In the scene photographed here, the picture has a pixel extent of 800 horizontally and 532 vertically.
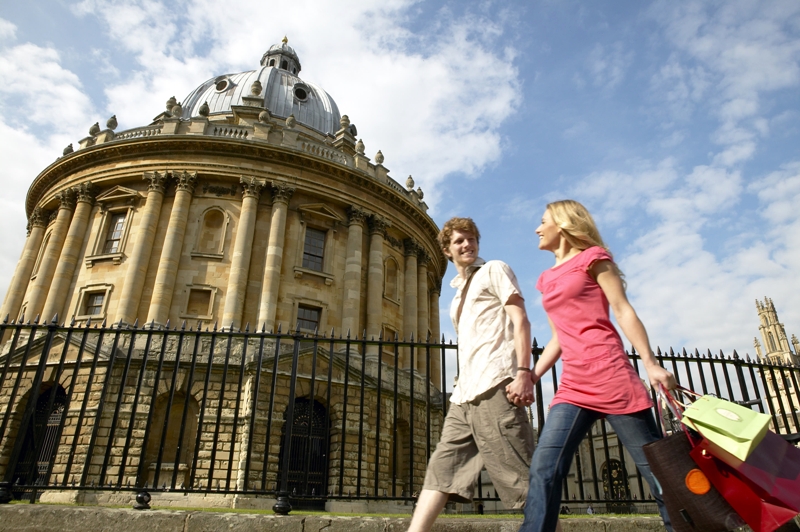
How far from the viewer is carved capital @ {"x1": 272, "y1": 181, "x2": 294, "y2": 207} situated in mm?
22053

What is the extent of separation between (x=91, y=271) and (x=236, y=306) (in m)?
6.65

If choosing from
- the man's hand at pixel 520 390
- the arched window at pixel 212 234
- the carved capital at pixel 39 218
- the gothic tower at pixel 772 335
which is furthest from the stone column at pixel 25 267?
the gothic tower at pixel 772 335

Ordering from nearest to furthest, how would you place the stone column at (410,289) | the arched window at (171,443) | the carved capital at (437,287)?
the arched window at (171,443), the stone column at (410,289), the carved capital at (437,287)

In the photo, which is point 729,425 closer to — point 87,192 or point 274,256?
point 274,256

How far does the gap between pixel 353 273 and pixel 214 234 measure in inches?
241

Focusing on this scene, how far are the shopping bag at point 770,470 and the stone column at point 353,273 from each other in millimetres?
18939

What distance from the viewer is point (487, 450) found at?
2.99 m

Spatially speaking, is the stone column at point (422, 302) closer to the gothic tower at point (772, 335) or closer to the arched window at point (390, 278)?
the arched window at point (390, 278)

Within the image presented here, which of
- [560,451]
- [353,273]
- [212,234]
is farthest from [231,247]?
[560,451]

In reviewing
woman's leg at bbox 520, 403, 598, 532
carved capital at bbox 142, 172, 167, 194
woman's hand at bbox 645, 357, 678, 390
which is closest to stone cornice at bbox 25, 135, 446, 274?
carved capital at bbox 142, 172, 167, 194

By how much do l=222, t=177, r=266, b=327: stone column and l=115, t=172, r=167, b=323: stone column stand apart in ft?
10.7

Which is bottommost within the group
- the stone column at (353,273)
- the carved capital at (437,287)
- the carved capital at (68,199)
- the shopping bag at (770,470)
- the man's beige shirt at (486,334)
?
the shopping bag at (770,470)

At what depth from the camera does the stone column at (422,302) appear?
85.0 ft

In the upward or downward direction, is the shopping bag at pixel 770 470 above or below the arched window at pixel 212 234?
below
